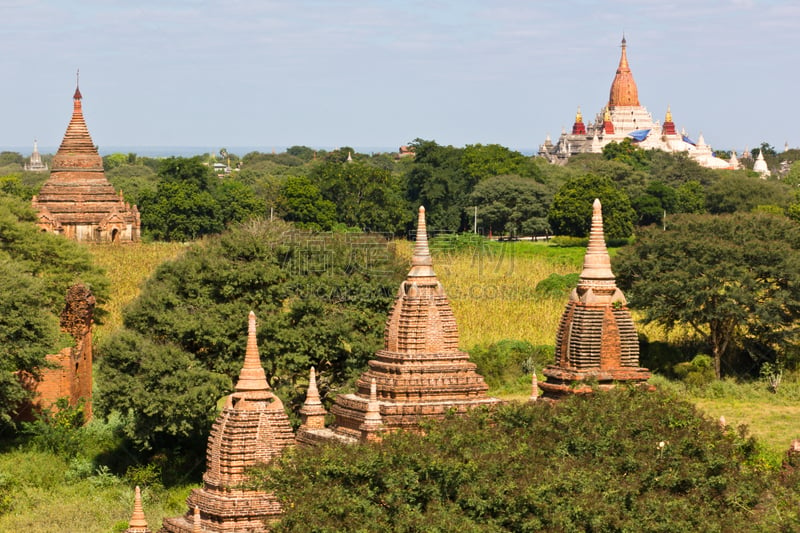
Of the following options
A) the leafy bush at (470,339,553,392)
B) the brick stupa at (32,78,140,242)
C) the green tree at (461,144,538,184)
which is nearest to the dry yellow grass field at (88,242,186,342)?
the brick stupa at (32,78,140,242)

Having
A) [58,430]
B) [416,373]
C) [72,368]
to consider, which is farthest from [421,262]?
[72,368]

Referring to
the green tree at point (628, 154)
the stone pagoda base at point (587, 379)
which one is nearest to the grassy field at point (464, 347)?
the stone pagoda base at point (587, 379)

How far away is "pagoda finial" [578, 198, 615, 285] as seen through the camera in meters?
31.4

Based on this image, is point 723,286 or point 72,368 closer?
point 72,368

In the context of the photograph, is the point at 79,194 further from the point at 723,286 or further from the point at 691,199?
the point at 691,199

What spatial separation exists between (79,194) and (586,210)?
2823cm

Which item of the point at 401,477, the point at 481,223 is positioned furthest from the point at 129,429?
the point at 481,223

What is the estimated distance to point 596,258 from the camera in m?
31.6

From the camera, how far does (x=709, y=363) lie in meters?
50.4

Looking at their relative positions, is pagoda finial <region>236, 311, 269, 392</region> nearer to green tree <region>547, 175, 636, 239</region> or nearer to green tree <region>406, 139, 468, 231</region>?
green tree <region>547, 175, 636, 239</region>

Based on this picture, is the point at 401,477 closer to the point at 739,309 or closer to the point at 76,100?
the point at 739,309

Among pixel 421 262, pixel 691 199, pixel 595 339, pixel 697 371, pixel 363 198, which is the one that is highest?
pixel 421 262

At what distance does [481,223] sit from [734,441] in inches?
2652

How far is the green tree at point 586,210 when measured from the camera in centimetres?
8969
